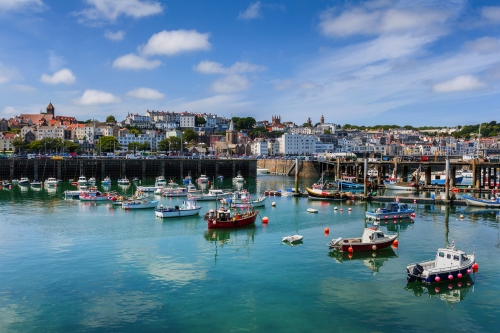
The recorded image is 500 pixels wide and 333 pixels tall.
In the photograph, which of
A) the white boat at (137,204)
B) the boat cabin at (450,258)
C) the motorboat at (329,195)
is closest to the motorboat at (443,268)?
the boat cabin at (450,258)

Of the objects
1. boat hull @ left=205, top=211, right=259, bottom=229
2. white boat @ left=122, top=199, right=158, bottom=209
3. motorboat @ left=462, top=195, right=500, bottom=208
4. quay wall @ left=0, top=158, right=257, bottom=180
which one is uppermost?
quay wall @ left=0, top=158, right=257, bottom=180

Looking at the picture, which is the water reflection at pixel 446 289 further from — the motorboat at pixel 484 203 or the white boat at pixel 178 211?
the motorboat at pixel 484 203

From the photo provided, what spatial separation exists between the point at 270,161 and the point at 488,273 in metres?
129

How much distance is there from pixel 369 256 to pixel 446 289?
25.6 ft

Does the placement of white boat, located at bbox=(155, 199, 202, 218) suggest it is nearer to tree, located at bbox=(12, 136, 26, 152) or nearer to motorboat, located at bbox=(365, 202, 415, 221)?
motorboat, located at bbox=(365, 202, 415, 221)

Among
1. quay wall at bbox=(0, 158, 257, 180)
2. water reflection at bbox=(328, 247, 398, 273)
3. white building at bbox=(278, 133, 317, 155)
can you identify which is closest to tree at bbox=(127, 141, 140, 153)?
white building at bbox=(278, 133, 317, 155)

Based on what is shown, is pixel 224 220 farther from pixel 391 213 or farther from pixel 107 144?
pixel 107 144

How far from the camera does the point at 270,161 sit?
158m

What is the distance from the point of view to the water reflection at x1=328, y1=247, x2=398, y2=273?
31891 millimetres

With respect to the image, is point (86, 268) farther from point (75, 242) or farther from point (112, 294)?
point (75, 242)

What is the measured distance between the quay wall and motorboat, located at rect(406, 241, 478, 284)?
8838 cm

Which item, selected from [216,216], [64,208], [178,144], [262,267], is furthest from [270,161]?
[262,267]

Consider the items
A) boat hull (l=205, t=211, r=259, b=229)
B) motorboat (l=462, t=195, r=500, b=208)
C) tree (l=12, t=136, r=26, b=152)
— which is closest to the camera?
boat hull (l=205, t=211, r=259, b=229)

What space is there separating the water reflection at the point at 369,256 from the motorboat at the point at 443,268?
12.3 ft
